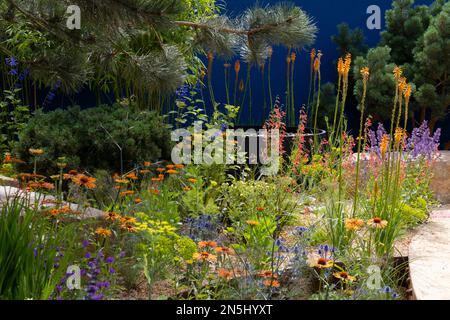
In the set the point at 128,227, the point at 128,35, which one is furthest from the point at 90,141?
the point at 128,227

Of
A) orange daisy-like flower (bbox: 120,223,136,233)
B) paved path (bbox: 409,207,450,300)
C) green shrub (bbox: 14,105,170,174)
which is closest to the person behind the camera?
paved path (bbox: 409,207,450,300)

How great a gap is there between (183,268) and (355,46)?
16.4 feet

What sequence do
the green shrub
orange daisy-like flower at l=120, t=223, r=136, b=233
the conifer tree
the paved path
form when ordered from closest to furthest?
1. the paved path
2. orange daisy-like flower at l=120, t=223, r=136, b=233
3. the conifer tree
4. the green shrub

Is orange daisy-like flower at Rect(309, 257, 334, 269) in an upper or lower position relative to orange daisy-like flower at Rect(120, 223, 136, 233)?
lower

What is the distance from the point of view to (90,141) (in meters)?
4.65

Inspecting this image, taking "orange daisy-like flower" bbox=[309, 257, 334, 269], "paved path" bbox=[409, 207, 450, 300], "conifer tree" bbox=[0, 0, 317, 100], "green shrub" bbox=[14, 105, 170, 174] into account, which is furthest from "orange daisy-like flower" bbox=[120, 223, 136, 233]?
"green shrub" bbox=[14, 105, 170, 174]

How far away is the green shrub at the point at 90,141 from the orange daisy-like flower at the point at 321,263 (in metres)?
1.80

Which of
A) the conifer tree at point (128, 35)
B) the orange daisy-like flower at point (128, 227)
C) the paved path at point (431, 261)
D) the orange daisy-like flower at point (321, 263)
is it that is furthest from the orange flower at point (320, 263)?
the conifer tree at point (128, 35)

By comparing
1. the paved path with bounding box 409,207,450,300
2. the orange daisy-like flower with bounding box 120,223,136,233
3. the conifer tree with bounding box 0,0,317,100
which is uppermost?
the conifer tree with bounding box 0,0,317,100

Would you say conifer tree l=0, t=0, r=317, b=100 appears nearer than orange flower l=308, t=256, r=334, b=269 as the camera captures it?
No

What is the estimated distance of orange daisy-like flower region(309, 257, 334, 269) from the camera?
260 cm

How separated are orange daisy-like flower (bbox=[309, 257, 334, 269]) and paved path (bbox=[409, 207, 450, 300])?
379 mm

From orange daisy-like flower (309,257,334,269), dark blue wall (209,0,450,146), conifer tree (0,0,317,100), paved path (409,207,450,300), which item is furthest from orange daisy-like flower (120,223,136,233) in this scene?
dark blue wall (209,0,450,146)

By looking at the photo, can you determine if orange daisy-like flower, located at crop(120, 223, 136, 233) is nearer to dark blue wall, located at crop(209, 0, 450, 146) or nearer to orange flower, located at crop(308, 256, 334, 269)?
orange flower, located at crop(308, 256, 334, 269)
